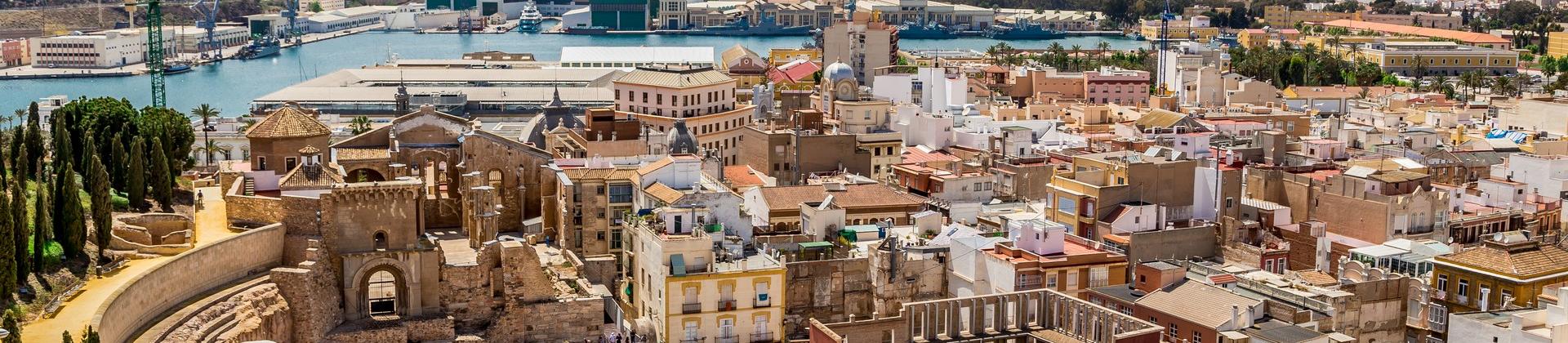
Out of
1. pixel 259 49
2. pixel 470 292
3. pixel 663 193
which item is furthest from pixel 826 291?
pixel 259 49

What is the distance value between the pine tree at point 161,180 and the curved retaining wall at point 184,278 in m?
5.30

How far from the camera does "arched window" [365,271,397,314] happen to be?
102ft

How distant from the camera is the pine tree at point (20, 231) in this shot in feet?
85.9

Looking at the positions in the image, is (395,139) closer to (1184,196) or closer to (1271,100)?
(1184,196)

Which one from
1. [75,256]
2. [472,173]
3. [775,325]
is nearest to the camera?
[75,256]

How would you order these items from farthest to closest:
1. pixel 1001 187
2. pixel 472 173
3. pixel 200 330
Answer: pixel 1001 187
pixel 472 173
pixel 200 330

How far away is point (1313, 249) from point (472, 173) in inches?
693

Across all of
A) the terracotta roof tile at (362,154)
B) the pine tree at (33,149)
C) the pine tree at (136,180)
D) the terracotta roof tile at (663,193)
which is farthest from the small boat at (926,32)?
the pine tree at (136,180)

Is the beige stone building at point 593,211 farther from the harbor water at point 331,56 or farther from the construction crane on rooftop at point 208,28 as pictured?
the construction crane on rooftop at point 208,28

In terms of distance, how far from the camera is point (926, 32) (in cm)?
17938

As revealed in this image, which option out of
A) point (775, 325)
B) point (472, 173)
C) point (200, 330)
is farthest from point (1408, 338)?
point (200, 330)

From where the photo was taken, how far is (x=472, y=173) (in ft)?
109

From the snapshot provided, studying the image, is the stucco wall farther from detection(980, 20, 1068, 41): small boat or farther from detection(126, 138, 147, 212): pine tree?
detection(980, 20, 1068, 41): small boat

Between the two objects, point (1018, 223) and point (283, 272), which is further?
point (1018, 223)
